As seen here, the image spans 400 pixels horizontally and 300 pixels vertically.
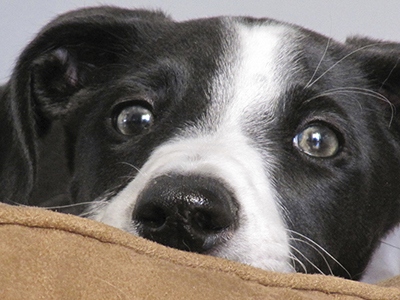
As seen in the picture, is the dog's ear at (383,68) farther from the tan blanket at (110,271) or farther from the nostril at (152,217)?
the tan blanket at (110,271)

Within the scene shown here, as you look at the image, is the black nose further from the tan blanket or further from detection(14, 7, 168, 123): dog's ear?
detection(14, 7, 168, 123): dog's ear

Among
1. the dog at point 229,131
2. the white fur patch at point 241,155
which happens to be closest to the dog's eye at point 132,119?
the dog at point 229,131

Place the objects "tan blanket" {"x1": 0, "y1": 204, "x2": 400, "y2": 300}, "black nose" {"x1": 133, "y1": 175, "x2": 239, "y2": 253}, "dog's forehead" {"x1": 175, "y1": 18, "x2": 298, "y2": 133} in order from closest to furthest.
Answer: "tan blanket" {"x1": 0, "y1": 204, "x2": 400, "y2": 300}
"black nose" {"x1": 133, "y1": 175, "x2": 239, "y2": 253}
"dog's forehead" {"x1": 175, "y1": 18, "x2": 298, "y2": 133}

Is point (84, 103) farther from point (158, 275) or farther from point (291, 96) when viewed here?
point (158, 275)

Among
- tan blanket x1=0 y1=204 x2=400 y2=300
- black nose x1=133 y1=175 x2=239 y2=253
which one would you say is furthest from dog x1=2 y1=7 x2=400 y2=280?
tan blanket x1=0 y1=204 x2=400 y2=300

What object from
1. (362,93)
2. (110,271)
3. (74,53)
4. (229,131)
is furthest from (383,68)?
(110,271)

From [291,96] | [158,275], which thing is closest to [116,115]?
[291,96]

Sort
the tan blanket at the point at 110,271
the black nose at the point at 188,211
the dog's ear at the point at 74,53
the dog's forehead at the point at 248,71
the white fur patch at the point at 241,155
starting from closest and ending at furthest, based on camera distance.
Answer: the tan blanket at the point at 110,271 → the black nose at the point at 188,211 → the white fur patch at the point at 241,155 → the dog's forehead at the point at 248,71 → the dog's ear at the point at 74,53
